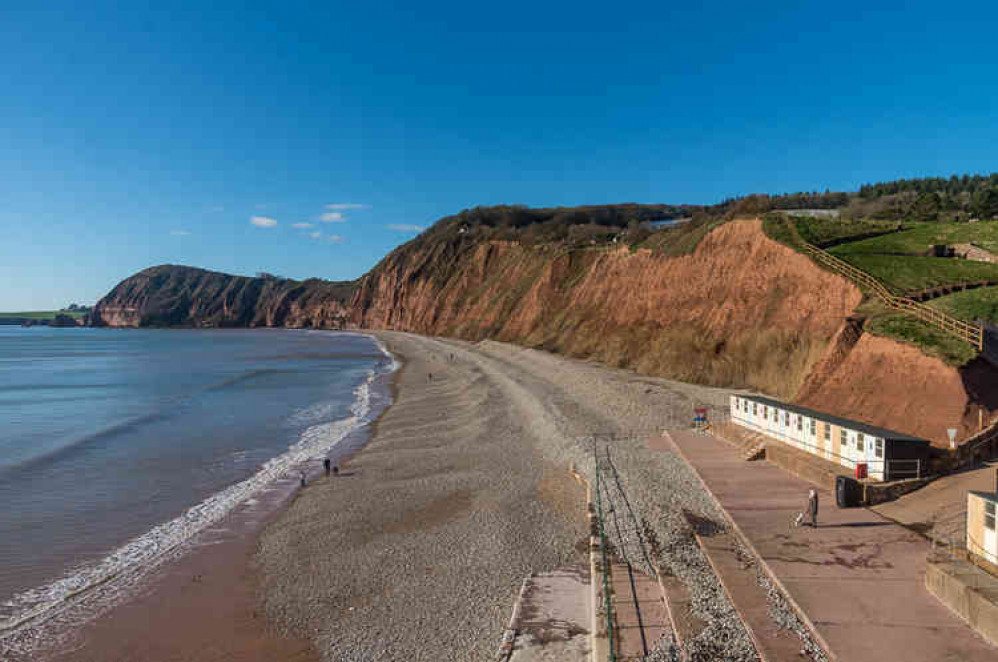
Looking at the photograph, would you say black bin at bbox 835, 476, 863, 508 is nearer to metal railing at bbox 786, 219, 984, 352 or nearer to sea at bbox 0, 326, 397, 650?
metal railing at bbox 786, 219, 984, 352

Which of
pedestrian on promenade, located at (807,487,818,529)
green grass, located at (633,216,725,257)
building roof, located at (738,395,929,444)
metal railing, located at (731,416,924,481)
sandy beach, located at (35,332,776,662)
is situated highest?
green grass, located at (633,216,725,257)

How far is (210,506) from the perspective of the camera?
64.6ft

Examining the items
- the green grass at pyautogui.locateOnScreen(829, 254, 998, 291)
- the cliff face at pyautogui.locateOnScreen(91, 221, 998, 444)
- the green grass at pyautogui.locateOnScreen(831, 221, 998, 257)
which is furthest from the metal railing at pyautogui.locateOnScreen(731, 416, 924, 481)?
the green grass at pyautogui.locateOnScreen(831, 221, 998, 257)

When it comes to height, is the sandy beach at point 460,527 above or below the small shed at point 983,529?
below

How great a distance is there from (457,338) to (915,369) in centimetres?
7708

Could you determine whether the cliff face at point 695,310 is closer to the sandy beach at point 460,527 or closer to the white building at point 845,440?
the sandy beach at point 460,527

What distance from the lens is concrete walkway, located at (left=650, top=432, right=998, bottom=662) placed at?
8.69 m

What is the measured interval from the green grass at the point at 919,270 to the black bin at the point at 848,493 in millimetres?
16451

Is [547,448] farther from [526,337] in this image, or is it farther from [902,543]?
[526,337]

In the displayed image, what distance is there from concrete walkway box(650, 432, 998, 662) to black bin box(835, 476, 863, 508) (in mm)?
225

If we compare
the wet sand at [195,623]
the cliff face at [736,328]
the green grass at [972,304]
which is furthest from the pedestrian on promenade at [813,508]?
the green grass at [972,304]

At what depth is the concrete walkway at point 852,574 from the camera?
8.69 m

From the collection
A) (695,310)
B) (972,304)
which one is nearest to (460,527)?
(972,304)

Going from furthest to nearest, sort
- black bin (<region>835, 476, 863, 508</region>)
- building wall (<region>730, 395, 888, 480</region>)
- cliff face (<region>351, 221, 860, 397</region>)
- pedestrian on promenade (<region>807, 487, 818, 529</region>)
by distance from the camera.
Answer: cliff face (<region>351, 221, 860, 397</region>) → building wall (<region>730, 395, 888, 480</region>) → black bin (<region>835, 476, 863, 508</region>) → pedestrian on promenade (<region>807, 487, 818, 529</region>)
